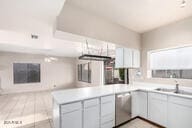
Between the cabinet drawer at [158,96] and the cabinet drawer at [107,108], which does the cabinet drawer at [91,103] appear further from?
the cabinet drawer at [158,96]

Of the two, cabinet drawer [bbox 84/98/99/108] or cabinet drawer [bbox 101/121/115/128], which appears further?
cabinet drawer [bbox 101/121/115/128]

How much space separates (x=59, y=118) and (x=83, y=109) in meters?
0.45

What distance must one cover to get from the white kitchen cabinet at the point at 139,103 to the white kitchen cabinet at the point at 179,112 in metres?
0.62

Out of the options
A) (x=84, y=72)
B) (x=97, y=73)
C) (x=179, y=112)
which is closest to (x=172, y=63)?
(x=179, y=112)

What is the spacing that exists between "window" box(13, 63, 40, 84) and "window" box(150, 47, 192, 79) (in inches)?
276

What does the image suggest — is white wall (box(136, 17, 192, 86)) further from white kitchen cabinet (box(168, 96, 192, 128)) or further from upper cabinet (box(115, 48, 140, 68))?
white kitchen cabinet (box(168, 96, 192, 128))

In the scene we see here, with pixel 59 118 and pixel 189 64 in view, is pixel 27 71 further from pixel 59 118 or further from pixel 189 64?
pixel 189 64

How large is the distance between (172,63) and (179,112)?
153cm

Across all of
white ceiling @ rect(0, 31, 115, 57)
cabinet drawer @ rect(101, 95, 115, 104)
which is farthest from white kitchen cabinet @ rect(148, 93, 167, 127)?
white ceiling @ rect(0, 31, 115, 57)

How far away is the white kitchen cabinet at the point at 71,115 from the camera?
1.88 m

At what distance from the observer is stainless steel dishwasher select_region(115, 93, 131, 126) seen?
2735mm

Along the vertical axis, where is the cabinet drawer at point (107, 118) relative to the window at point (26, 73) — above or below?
below

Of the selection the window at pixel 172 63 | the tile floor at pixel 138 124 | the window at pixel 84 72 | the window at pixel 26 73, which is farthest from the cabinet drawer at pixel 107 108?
the window at pixel 26 73

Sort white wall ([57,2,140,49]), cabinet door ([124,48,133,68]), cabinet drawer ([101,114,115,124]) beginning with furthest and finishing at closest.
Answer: cabinet door ([124,48,133,68]) → cabinet drawer ([101,114,115,124]) → white wall ([57,2,140,49])
